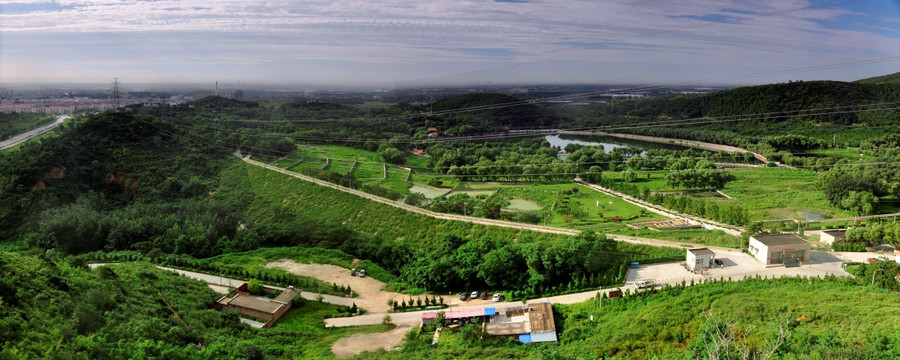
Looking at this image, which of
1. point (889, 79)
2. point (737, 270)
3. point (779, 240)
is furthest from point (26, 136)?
point (889, 79)

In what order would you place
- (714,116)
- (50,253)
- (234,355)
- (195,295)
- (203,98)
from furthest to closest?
1. (714,116)
2. (203,98)
3. (50,253)
4. (195,295)
5. (234,355)

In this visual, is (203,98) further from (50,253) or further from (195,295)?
(195,295)

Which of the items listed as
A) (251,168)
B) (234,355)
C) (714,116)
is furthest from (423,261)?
(714,116)

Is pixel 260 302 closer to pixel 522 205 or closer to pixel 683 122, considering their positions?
pixel 522 205

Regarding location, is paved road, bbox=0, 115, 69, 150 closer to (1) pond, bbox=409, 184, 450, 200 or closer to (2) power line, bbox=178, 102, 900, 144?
(2) power line, bbox=178, 102, 900, 144

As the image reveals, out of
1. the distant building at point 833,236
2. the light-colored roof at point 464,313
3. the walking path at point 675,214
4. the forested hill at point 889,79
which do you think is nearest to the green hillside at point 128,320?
the light-colored roof at point 464,313

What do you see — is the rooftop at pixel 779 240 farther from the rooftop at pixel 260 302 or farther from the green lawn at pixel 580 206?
the rooftop at pixel 260 302
